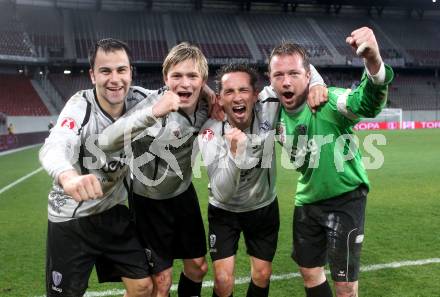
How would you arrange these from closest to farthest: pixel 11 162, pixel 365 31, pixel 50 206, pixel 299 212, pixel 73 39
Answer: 1. pixel 365 31
2. pixel 50 206
3. pixel 299 212
4. pixel 11 162
5. pixel 73 39

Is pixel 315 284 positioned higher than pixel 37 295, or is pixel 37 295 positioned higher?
pixel 315 284

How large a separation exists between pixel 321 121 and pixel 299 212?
2.53 feet

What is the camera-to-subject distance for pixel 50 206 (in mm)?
3551

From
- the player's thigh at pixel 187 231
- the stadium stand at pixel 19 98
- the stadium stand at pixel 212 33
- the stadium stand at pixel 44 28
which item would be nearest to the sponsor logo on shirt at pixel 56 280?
the player's thigh at pixel 187 231

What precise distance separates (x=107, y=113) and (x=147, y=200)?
90 cm

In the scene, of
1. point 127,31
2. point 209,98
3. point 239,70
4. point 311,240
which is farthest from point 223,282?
point 127,31

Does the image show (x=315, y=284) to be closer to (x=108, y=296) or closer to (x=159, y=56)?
(x=108, y=296)

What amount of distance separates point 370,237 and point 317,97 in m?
3.52

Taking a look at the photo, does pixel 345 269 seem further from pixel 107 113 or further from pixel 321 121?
pixel 107 113

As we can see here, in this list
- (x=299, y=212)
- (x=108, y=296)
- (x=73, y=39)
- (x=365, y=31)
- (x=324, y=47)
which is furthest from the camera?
(x=324, y=47)

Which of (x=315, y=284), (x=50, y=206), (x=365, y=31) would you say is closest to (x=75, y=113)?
(x=50, y=206)

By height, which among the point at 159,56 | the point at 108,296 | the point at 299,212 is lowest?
the point at 108,296

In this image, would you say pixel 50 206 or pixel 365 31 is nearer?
pixel 365 31

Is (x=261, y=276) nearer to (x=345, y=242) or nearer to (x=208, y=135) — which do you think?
(x=345, y=242)
